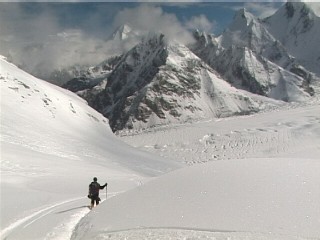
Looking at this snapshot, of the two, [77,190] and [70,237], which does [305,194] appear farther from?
[77,190]

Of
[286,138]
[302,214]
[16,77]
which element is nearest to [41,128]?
[16,77]

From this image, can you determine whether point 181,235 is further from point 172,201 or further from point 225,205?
point 172,201

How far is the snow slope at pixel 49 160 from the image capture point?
2225cm

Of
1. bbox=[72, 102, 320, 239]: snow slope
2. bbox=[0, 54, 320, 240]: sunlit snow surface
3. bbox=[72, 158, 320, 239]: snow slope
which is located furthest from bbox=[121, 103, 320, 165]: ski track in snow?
bbox=[72, 158, 320, 239]: snow slope

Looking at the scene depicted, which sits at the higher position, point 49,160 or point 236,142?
point 236,142

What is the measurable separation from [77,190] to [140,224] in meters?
17.7

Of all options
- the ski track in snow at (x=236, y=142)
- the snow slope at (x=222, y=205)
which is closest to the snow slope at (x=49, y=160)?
the snow slope at (x=222, y=205)

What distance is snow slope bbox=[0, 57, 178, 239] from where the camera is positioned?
73.0ft

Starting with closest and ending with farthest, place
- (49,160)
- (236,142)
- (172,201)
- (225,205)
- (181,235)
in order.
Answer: (181,235) → (225,205) → (172,201) → (49,160) → (236,142)

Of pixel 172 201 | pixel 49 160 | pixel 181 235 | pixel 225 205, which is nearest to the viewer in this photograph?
pixel 181 235

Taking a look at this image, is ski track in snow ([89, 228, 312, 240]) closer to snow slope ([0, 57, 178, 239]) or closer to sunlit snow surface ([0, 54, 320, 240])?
sunlit snow surface ([0, 54, 320, 240])

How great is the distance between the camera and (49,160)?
163 feet

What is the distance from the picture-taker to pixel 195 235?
14742 mm

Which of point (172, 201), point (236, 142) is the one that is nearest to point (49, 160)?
point (172, 201)
